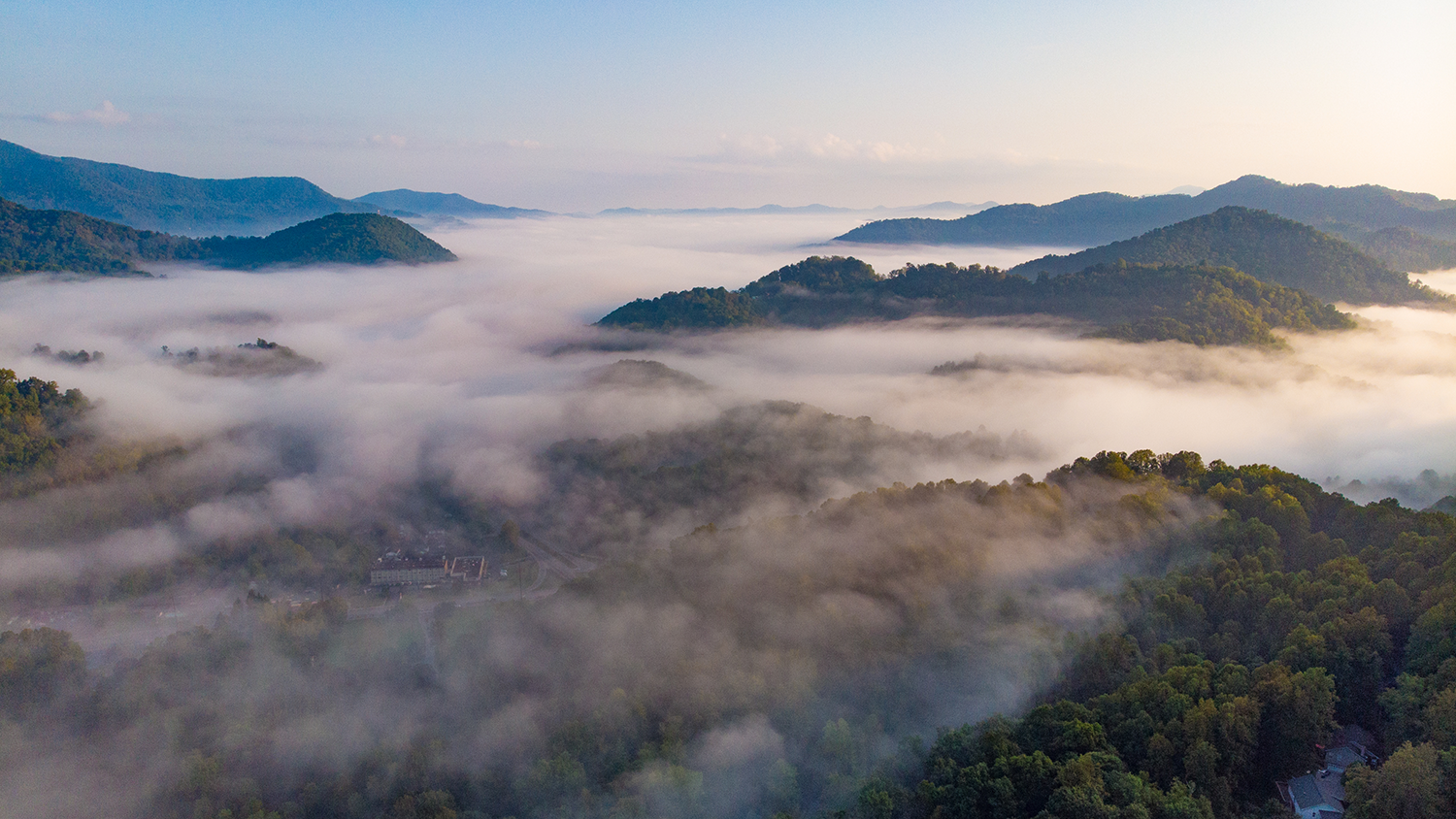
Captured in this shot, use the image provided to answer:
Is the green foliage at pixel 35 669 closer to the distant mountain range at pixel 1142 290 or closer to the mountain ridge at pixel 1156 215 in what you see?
the distant mountain range at pixel 1142 290

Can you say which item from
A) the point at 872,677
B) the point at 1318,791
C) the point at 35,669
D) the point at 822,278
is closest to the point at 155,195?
the point at 822,278

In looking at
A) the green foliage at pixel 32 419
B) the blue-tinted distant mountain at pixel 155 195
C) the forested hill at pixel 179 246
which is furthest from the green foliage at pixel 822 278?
the blue-tinted distant mountain at pixel 155 195

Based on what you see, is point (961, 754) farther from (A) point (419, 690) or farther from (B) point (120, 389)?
(B) point (120, 389)

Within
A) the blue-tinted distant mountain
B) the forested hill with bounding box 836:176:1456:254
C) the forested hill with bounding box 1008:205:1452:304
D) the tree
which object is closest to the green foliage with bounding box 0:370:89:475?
the tree

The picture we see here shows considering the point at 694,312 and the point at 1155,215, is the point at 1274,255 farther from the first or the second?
the point at 694,312

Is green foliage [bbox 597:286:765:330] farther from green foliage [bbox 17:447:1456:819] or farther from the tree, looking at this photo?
the tree
